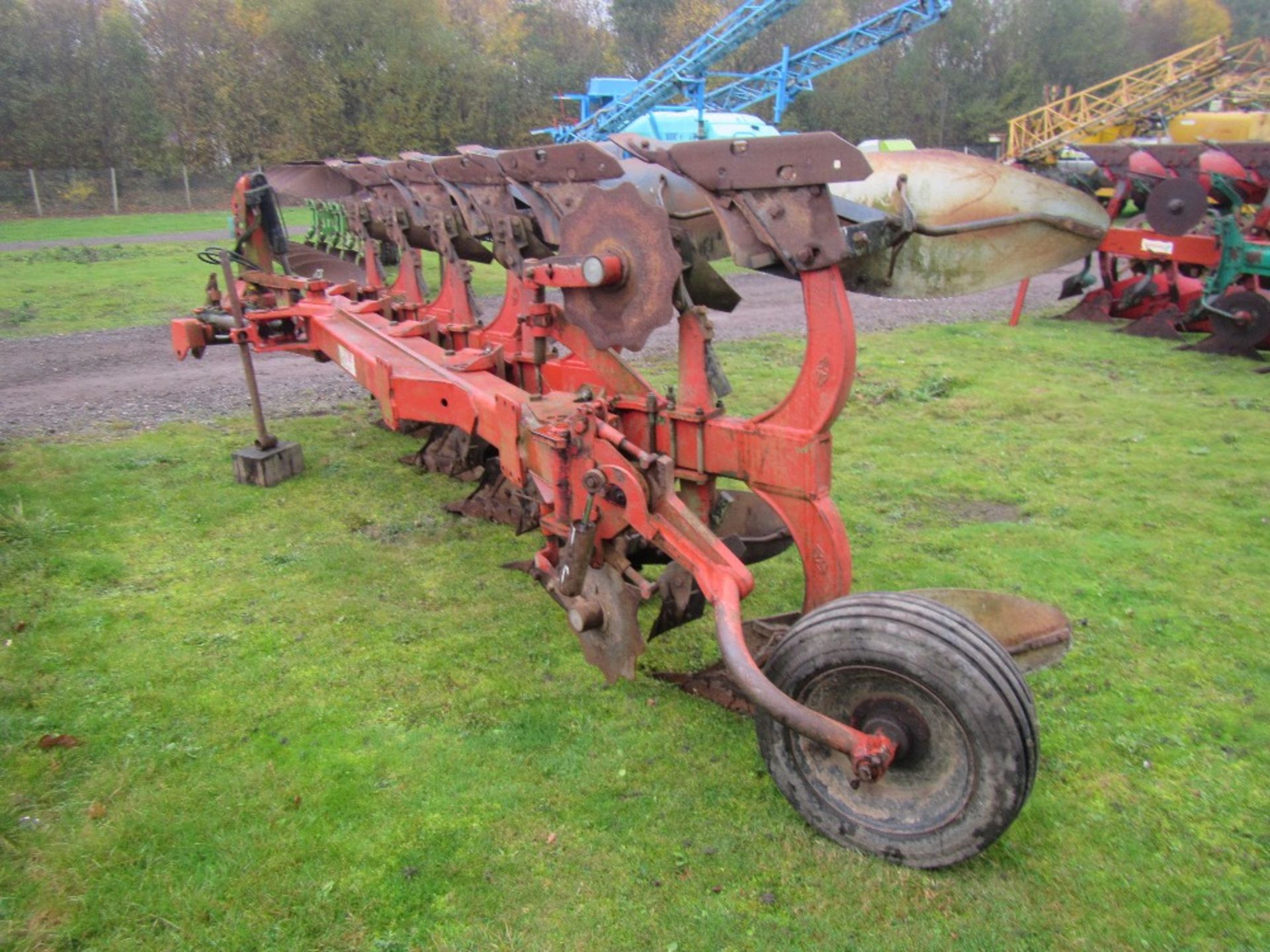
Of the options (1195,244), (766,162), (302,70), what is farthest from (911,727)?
(302,70)

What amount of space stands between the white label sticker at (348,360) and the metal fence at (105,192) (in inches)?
1010

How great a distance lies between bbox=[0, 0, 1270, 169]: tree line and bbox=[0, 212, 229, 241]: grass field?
3716 mm

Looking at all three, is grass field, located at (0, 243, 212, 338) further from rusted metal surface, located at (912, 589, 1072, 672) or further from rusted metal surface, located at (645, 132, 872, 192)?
A: rusted metal surface, located at (912, 589, 1072, 672)

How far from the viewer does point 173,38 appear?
29812mm

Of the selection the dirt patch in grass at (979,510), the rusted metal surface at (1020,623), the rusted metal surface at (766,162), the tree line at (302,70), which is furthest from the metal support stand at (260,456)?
the tree line at (302,70)

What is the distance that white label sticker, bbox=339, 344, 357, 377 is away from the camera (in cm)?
481

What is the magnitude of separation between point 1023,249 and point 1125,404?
5.49 metres

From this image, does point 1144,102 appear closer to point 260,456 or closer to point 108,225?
point 108,225

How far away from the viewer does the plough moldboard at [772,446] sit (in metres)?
2.59

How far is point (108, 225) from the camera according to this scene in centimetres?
2272

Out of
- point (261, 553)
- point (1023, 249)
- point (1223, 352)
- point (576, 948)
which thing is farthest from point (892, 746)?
point (1223, 352)

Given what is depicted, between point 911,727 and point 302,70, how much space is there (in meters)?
32.7

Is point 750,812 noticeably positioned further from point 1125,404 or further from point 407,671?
point 1125,404

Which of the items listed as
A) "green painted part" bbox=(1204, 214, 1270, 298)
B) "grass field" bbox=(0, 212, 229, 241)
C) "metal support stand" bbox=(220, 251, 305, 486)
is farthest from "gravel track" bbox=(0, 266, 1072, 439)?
"grass field" bbox=(0, 212, 229, 241)
